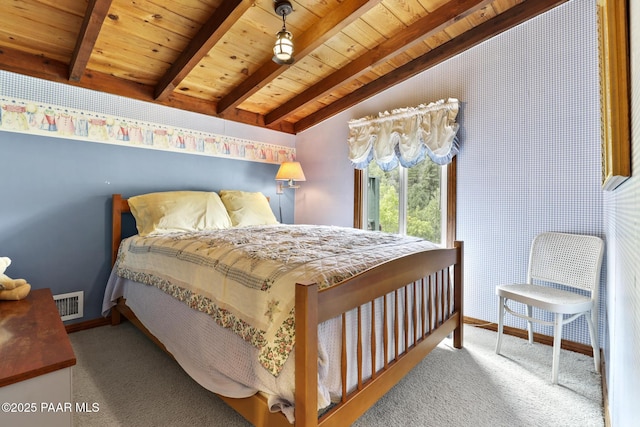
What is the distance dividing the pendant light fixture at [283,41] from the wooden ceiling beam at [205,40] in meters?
0.25

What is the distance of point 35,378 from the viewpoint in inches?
42.8

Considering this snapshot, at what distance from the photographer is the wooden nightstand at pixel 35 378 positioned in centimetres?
104

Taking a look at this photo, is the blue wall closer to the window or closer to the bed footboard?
the window

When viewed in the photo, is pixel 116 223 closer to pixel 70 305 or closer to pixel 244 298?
pixel 70 305

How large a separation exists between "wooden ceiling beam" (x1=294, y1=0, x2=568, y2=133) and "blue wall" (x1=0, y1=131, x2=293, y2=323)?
2050 millimetres

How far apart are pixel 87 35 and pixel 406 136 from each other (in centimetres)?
260

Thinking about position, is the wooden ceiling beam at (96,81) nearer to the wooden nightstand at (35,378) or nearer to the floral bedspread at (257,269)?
the floral bedspread at (257,269)

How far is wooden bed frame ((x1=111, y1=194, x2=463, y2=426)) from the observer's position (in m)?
1.07

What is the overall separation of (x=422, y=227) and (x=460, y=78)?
143 centimetres

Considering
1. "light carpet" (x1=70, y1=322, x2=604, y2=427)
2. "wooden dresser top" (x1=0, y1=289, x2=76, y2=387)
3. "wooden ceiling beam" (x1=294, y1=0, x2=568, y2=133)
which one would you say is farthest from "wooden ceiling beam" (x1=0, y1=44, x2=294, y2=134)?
"light carpet" (x1=70, y1=322, x2=604, y2=427)

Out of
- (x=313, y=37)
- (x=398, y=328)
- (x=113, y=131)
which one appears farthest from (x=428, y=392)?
(x=113, y=131)

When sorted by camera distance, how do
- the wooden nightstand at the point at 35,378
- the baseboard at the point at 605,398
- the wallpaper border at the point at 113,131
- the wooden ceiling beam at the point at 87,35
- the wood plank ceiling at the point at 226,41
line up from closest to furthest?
the wooden nightstand at the point at 35,378
the baseboard at the point at 605,398
the wooden ceiling beam at the point at 87,35
the wood plank ceiling at the point at 226,41
the wallpaper border at the point at 113,131

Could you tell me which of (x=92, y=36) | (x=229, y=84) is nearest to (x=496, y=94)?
(x=229, y=84)

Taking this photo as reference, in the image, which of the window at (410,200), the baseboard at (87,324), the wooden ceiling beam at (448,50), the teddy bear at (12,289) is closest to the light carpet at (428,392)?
the baseboard at (87,324)
